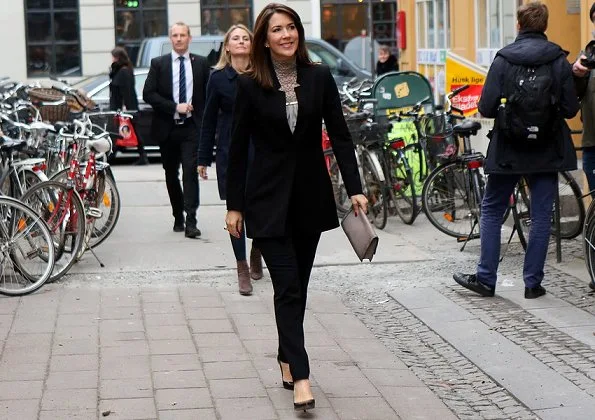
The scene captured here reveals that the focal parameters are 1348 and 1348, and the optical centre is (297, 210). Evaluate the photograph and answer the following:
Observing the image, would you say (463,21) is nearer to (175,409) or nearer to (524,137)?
(524,137)

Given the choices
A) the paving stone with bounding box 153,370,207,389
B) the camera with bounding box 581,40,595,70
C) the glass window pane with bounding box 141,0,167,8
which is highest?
the glass window pane with bounding box 141,0,167,8

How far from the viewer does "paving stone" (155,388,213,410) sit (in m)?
6.11

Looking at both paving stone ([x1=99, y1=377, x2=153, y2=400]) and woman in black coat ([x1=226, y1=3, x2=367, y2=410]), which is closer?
woman in black coat ([x1=226, y1=3, x2=367, y2=410])

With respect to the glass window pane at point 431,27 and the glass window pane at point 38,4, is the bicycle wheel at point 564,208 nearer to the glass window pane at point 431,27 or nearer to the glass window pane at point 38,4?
the glass window pane at point 431,27

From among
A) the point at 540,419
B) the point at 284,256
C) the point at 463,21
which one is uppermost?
the point at 463,21

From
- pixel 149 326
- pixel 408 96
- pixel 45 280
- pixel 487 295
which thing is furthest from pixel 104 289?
pixel 408 96

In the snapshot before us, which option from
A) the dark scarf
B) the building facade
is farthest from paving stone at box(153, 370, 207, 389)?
the building facade

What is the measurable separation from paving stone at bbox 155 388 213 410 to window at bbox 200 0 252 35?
84.0 feet

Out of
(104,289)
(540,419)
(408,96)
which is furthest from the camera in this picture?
(408,96)

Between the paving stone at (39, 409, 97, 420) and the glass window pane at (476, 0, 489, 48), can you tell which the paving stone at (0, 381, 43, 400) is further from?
the glass window pane at (476, 0, 489, 48)

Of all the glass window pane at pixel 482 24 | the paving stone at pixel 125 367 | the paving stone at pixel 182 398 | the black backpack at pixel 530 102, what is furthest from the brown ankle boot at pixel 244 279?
the glass window pane at pixel 482 24

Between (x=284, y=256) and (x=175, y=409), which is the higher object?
(x=284, y=256)

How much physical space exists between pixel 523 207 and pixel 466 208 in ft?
3.19

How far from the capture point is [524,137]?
8148mm
